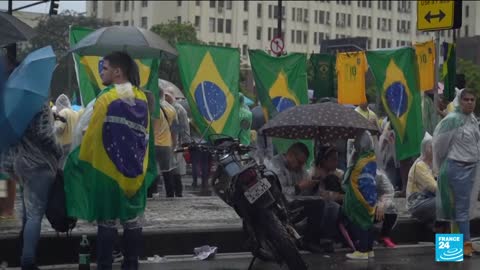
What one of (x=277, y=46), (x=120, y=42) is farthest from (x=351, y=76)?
(x=277, y=46)

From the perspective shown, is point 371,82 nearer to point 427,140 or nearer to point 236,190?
point 427,140

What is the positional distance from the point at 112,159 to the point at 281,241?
72.7 inches

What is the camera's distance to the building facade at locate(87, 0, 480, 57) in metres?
106

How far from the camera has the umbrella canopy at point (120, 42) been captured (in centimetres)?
929

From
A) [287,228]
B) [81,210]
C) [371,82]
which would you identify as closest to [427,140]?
[287,228]

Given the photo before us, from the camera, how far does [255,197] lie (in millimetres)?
7715

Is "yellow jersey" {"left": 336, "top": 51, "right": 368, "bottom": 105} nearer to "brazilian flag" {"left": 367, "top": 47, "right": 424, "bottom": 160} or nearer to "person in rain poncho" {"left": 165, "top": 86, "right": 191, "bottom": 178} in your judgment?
"brazilian flag" {"left": 367, "top": 47, "right": 424, "bottom": 160}

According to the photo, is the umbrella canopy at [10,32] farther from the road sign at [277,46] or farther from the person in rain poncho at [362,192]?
the road sign at [277,46]

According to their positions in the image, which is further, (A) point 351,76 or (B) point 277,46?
(B) point 277,46

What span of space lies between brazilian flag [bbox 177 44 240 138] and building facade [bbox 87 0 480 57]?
88.1 m

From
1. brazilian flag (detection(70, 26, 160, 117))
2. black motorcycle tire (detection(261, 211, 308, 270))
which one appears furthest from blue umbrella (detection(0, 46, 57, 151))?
brazilian flag (detection(70, 26, 160, 117))

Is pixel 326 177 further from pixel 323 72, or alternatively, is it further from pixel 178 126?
pixel 323 72

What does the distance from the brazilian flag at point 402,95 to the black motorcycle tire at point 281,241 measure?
21.9 feet

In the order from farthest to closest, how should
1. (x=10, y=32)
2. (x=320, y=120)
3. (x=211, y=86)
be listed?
(x=211, y=86) < (x=320, y=120) < (x=10, y=32)
